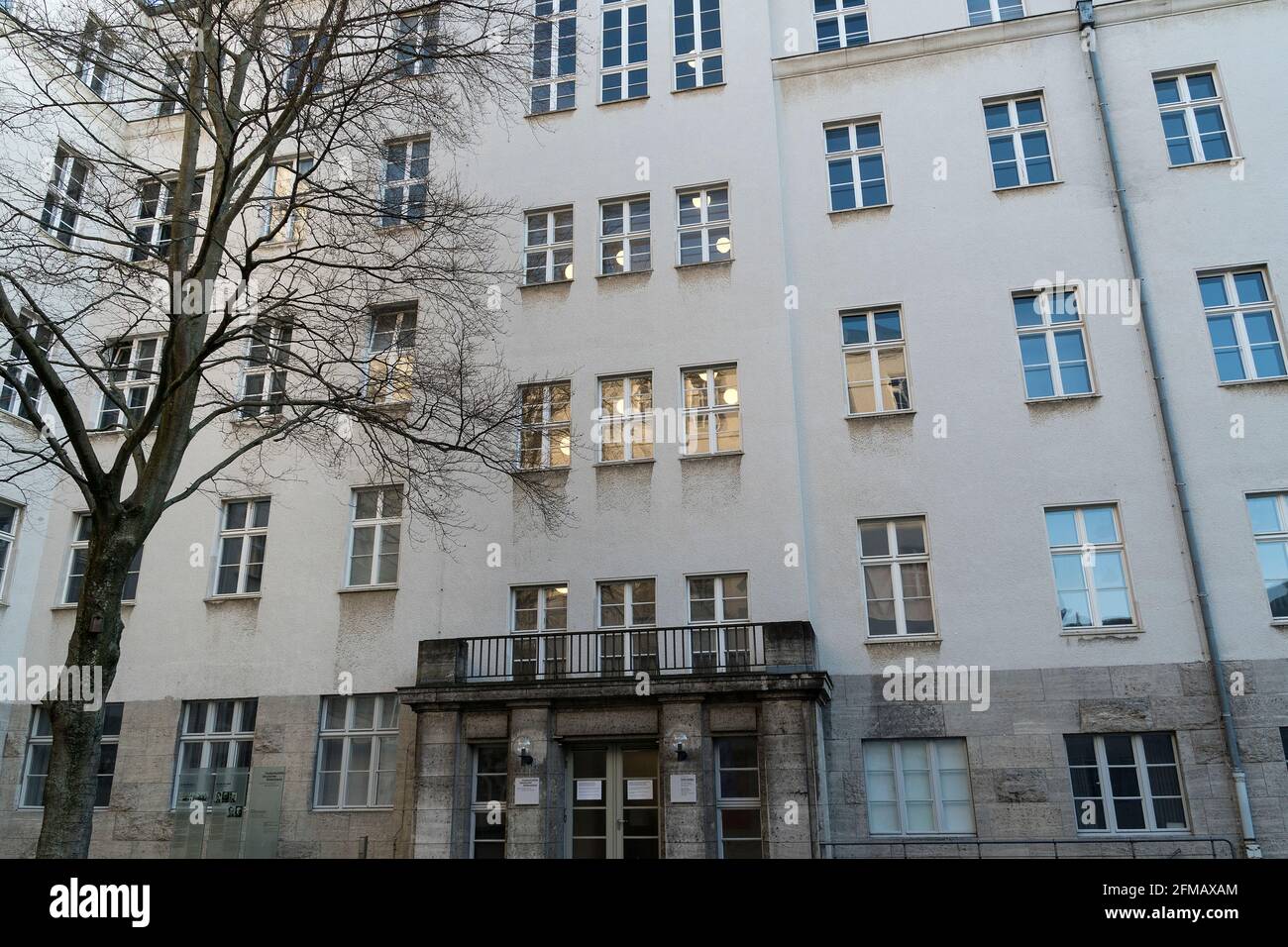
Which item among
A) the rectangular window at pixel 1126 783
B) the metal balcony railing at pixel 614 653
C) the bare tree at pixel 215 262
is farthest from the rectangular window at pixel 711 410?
the rectangular window at pixel 1126 783

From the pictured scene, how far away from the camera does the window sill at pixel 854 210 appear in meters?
17.9

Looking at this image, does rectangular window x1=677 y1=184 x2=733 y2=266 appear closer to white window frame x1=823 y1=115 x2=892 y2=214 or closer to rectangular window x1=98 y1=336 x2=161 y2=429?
white window frame x1=823 y1=115 x2=892 y2=214

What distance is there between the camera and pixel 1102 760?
14406 mm

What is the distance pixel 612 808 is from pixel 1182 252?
13.7m

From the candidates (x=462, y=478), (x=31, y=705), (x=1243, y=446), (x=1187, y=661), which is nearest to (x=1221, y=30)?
(x=1243, y=446)

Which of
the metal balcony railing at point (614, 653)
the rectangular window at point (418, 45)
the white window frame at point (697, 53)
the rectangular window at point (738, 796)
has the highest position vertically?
the white window frame at point (697, 53)

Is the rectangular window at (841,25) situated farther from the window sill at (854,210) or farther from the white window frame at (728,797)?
the white window frame at (728,797)

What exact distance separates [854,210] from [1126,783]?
11.1 m

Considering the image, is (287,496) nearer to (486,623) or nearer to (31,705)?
(486,623)

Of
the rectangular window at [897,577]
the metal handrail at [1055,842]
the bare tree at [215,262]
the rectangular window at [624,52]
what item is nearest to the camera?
the bare tree at [215,262]

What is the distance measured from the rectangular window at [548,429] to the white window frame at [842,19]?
9.21m

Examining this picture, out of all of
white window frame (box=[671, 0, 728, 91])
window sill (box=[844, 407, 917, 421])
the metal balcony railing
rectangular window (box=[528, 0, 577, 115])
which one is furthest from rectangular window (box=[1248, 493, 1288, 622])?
rectangular window (box=[528, 0, 577, 115])

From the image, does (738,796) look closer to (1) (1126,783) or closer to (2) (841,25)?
(1) (1126,783)

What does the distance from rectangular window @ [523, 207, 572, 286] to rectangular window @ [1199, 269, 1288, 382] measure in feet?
38.9
